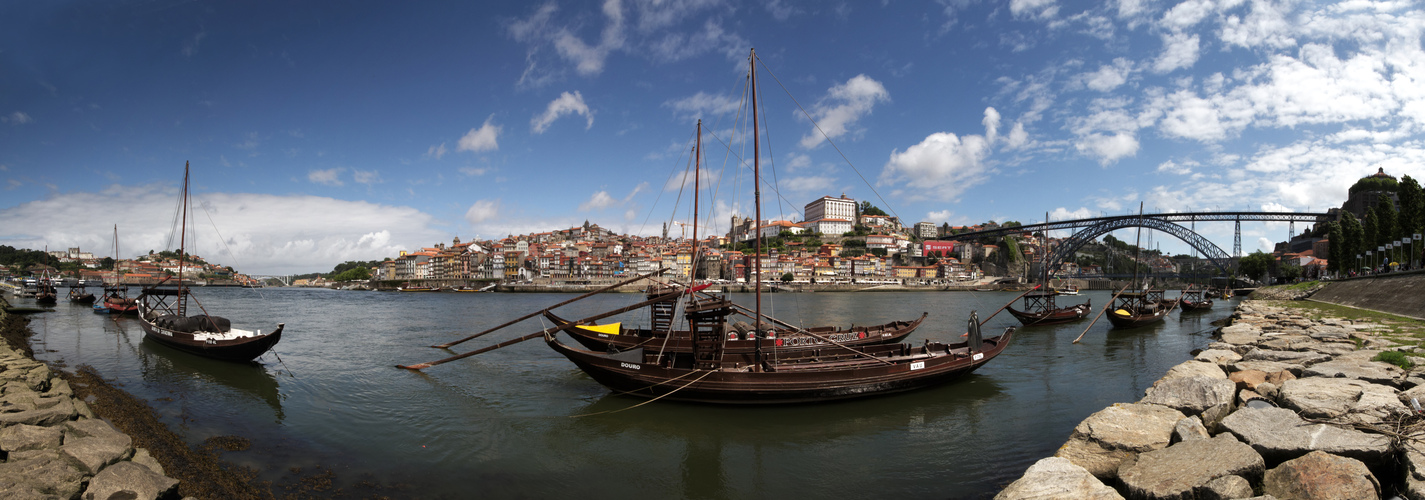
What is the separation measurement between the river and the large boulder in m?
1.73

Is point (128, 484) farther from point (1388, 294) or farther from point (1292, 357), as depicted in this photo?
point (1388, 294)

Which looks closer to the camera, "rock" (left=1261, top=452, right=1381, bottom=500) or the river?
"rock" (left=1261, top=452, right=1381, bottom=500)

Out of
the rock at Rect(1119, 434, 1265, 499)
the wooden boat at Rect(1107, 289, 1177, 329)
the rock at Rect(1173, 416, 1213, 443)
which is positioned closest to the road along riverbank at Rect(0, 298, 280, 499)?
the rock at Rect(1119, 434, 1265, 499)

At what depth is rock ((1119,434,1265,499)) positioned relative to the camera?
15.1 ft

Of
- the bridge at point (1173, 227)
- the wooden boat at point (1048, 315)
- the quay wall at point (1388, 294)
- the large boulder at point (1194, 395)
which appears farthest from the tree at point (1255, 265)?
the large boulder at point (1194, 395)

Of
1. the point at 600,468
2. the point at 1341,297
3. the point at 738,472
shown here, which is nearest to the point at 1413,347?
the point at 738,472

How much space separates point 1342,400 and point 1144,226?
→ 307 ft

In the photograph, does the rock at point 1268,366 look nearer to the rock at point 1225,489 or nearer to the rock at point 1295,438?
the rock at point 1295,438

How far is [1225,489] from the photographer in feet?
14.2

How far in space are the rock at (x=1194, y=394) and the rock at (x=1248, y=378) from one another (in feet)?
2.31

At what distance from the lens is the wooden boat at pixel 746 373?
10.4 metres

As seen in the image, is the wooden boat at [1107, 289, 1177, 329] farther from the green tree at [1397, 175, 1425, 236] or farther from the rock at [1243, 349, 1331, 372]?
the green tree at [1397, 175, 1425, 236]

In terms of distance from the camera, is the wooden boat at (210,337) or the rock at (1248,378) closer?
the rock at (1248,378)

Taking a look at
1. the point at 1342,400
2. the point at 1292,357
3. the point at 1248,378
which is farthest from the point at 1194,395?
the point at 1292,357
